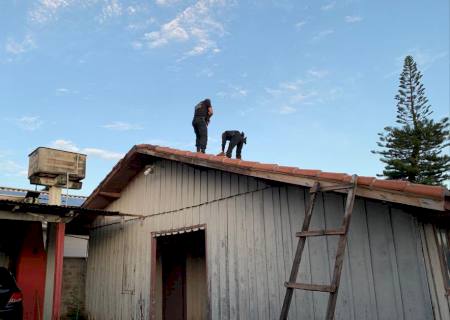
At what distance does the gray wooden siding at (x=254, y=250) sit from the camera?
16.9 ft

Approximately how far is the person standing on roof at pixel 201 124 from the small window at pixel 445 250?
6.28 metres

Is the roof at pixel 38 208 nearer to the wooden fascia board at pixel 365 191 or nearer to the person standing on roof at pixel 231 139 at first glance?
the wooden fascia board at pixel 365 191

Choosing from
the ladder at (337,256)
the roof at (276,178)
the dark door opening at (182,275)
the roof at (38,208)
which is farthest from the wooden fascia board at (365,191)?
the dark door opening at (182,275)

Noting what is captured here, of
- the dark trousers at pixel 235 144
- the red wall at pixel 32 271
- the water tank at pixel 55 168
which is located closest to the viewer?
the red wall at pixel 32 271

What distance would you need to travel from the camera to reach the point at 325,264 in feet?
19.2

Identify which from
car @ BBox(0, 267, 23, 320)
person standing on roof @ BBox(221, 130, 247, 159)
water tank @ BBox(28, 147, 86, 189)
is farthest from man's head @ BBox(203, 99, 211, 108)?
car @ BBox(0, 267, 23, 320)

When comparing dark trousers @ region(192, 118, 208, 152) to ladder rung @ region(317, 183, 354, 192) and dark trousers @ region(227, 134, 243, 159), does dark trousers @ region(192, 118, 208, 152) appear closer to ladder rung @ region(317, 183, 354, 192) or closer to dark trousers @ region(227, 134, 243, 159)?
dark trousers @ region(227, 134, 243, 159)

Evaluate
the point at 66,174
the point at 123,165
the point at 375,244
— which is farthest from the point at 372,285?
the point at 66,174

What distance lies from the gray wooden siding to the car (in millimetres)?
2622

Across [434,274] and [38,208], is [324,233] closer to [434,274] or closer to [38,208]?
[434,274]

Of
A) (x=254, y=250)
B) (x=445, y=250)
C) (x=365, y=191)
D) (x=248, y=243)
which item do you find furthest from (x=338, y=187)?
(x=248, y=243)

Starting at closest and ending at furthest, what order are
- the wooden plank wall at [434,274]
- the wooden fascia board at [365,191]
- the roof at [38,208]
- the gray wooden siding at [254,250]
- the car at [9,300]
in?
the wooden fascia board at [365,191] < the wooden plank wall at [434,274] < the gray wooden siding at [254,250] < the car at [9,300] < the roof at [38,208]

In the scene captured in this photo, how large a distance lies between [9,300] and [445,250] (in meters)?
8.13

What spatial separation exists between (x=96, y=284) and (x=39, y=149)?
16.3ft
